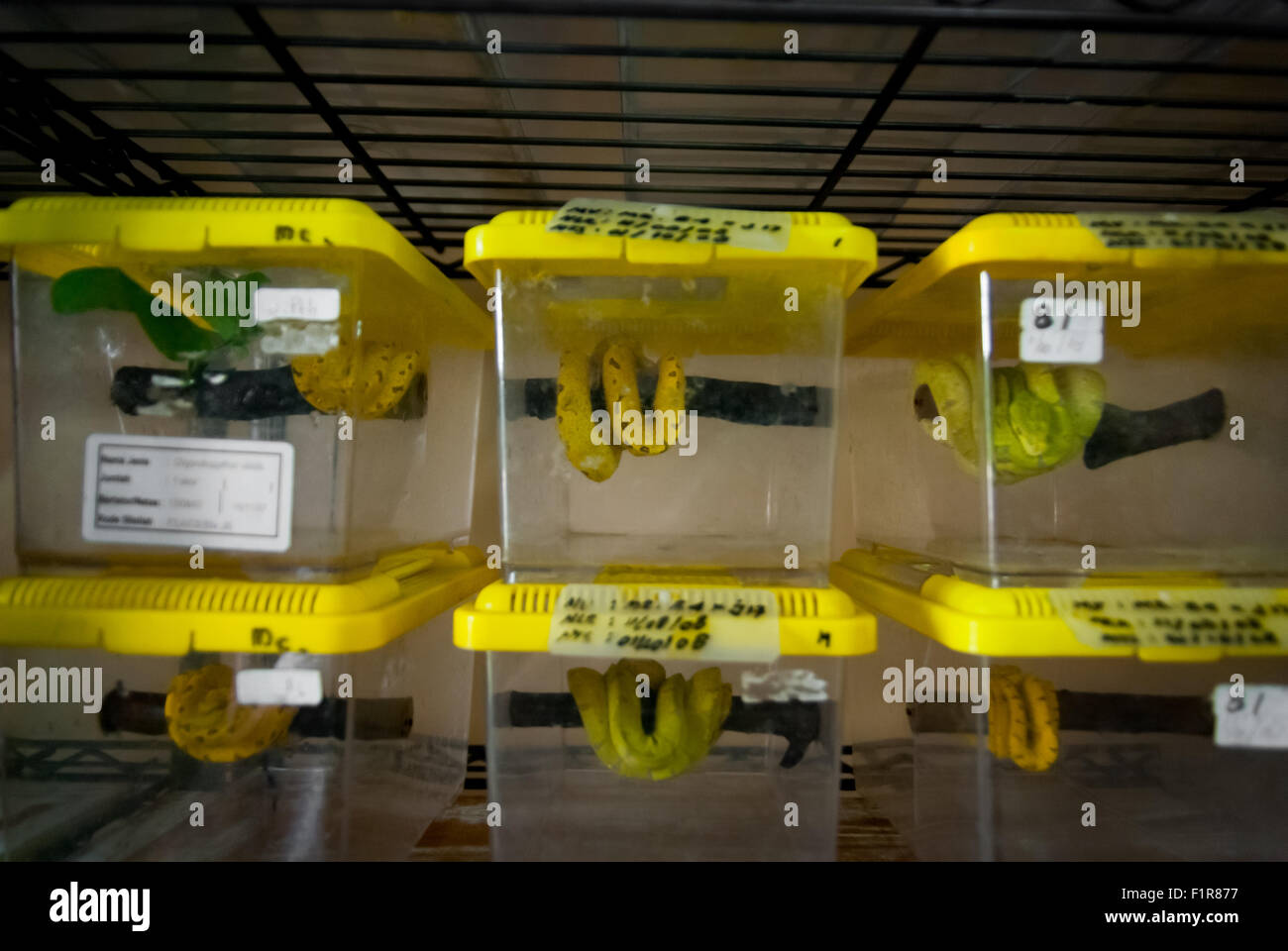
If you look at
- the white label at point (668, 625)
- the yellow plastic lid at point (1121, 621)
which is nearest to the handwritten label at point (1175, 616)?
the yellow plastic lid at point (1121, 621)

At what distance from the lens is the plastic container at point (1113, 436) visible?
56 cm

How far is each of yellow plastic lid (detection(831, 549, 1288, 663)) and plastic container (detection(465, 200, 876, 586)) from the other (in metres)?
0.13

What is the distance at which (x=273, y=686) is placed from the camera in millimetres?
583

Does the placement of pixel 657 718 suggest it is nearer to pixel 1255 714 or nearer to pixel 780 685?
pixel 780 685

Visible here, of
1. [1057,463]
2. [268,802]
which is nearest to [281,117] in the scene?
[268,802]

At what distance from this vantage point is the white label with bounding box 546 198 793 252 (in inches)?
22.0

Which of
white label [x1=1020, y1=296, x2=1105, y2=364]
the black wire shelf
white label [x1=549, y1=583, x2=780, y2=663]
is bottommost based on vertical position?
white label [x1=549, y1=583, x2=780, y2=663]

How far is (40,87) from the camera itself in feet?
2.03

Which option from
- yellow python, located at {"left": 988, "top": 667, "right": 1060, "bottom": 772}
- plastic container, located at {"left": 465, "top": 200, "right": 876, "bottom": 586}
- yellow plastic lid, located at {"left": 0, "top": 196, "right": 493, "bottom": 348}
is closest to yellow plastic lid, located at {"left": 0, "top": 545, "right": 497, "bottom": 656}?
plastic container, located at {"left": 465, "top": 200, "right": 876, "bottom": 586}

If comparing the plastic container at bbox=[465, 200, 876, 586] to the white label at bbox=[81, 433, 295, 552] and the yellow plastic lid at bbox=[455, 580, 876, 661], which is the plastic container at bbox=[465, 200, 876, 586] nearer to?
the yellow plastic lid at bbox=[455, 580, 876, 661]

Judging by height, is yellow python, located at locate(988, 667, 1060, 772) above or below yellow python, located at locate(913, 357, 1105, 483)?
below

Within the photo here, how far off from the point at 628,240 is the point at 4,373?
2.76 ft

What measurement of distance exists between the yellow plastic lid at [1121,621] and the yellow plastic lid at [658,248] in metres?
0.30
